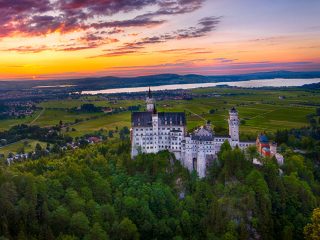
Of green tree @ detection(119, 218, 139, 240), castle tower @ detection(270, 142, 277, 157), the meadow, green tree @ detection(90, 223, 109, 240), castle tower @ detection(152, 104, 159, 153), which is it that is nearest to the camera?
green tree @ detection(90, 223, 109, 240)

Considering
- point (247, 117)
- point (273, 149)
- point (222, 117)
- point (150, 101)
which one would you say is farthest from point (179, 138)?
point (247, 117)

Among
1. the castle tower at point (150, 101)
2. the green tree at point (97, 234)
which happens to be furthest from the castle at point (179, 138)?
the green tree at point (97, 234)

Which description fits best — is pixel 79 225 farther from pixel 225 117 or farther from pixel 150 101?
pixel 225 117

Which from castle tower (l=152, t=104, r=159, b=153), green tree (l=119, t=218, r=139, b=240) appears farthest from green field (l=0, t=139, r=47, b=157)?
green tree (l=119, t=218, r=139, b=240)

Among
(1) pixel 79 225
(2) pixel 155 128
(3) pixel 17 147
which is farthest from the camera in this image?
(3) pixel 17 147

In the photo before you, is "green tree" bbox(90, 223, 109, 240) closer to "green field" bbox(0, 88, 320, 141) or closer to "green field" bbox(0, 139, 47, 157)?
"green field" bbox(0, 139, 47, 157)

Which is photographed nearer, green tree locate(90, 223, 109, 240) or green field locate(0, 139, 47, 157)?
green tree locate(90, 223, 109, 240)

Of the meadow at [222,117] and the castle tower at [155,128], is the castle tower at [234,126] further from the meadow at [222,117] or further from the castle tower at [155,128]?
the meadow at [222,117]
